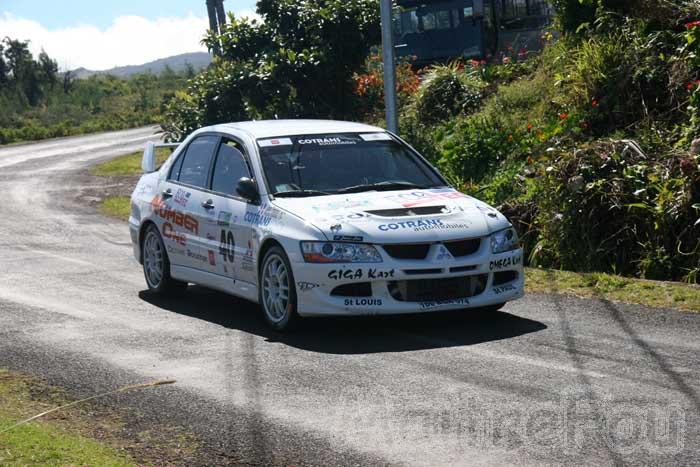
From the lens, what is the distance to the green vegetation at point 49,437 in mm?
6031

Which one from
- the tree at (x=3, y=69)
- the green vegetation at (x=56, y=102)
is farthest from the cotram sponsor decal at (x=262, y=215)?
the tree at (x=3, y=69)

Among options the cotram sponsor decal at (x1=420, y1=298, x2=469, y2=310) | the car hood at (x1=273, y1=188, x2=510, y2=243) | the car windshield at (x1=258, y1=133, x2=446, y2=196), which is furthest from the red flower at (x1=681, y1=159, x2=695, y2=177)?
the cotram sponsor decal at (x1=420, y1=298, x2=469, y2=310)

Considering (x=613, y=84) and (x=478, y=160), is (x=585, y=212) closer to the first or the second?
(x=613, y=84)

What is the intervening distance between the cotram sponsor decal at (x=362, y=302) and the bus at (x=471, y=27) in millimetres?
18719

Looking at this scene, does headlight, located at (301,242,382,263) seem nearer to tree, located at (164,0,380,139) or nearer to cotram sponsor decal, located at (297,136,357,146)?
cotram sponsor decal, located at (297,136,357,146)

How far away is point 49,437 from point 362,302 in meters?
3.06

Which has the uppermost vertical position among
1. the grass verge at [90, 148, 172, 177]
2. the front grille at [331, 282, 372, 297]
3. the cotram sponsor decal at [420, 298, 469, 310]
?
the front grille at [331, 282, 372, 297]

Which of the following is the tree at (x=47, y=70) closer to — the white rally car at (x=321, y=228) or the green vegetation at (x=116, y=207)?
the green vegetation at (x=116, y=207)

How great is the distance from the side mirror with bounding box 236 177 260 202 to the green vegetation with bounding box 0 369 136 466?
2636 mm

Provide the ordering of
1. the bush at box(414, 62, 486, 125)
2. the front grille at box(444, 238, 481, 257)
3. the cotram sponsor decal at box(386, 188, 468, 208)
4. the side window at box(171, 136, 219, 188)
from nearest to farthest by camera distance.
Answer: the front grille at box(444, 238, 481, 257), the cotram sponsor decal at box(386, 188, 468, 208), the side window at box(171, 136, 219, 188), the bush at box(414, 62, 486, 125)

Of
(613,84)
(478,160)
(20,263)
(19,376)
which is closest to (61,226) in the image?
(20,263)

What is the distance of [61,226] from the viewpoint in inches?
744

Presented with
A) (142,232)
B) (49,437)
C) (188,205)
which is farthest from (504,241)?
(49,437)

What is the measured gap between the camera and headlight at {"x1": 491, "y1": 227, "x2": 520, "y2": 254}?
931 cm
